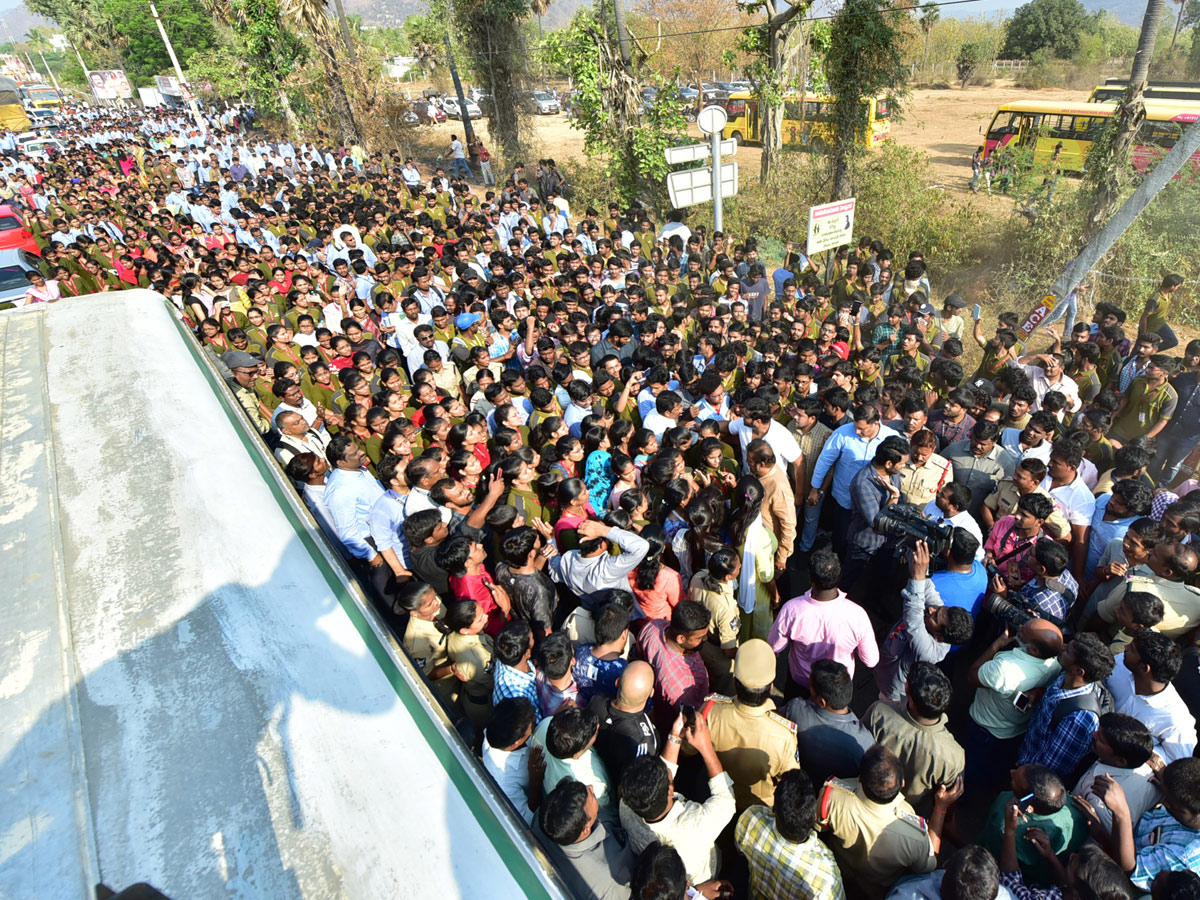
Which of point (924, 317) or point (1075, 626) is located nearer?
point (1075, 626)

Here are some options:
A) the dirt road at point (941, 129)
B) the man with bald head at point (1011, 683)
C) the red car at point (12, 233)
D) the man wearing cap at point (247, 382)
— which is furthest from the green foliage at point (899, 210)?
the red car at point (12, 233)

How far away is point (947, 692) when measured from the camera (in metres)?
2.42

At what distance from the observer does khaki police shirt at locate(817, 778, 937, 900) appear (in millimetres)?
2221

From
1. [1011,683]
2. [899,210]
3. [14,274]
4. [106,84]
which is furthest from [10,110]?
[1011,683]

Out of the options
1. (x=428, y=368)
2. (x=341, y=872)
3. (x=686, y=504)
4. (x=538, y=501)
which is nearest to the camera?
(x=341, y=872)

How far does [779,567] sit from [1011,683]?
1.52 meters

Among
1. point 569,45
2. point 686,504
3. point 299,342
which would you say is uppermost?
point 569,45

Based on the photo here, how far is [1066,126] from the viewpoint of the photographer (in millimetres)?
15406

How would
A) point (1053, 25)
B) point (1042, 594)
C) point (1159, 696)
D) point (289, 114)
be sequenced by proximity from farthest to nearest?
point (1053, 25), point (289, 114), point (1042, 594), point (1159, 696)

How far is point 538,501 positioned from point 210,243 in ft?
36.7

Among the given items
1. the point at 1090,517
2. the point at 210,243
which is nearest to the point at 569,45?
the point at 210,243

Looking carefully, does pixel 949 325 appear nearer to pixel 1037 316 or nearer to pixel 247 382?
pixel 1037 316

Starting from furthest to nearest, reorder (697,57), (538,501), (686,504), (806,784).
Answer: (697,57), (538,501), (686,504), (806,784)

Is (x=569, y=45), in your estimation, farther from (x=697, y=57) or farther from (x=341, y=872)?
(x=697, y=57)
